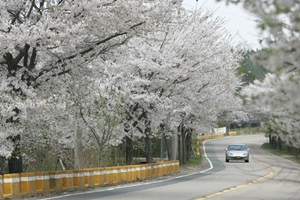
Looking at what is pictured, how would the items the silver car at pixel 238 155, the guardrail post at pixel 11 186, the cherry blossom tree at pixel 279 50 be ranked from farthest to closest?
the silver car at pixel 238 155 < the guardrail post at pixel 11 186 < the cherry blossom tree at pixel 279 50

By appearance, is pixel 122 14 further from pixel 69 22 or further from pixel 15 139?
pixel 15 139

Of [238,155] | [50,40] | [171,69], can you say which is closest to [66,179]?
[50,40]

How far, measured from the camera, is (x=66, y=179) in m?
21.2

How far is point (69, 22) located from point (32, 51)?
219 cm

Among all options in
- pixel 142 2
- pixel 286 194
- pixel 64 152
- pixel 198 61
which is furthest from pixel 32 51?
pixel 198 61

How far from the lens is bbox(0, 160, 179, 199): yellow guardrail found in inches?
701

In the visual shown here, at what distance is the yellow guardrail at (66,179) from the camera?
17.8 metres

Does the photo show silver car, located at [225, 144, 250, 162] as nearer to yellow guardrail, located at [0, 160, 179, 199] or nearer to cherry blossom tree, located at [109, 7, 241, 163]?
cherry blossom tree, located at [109, 7, 241, 163]

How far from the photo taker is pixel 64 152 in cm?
3089

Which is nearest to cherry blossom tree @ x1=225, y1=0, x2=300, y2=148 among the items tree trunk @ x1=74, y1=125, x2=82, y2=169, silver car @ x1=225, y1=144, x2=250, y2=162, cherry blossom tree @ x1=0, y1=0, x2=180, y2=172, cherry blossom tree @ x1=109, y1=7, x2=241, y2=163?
cherry blossom tree @ x1=0, y1=0, x2=180, y2=172

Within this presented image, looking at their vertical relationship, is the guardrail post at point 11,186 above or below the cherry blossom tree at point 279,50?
below

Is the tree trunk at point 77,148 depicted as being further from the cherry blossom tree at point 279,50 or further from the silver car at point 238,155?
the silver car at point 238,155

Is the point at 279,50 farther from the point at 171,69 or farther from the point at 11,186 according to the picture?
the point at 171,69

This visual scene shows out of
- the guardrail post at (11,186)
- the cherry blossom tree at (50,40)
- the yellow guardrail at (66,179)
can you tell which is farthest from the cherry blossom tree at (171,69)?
the guardrail post at (11,186)
